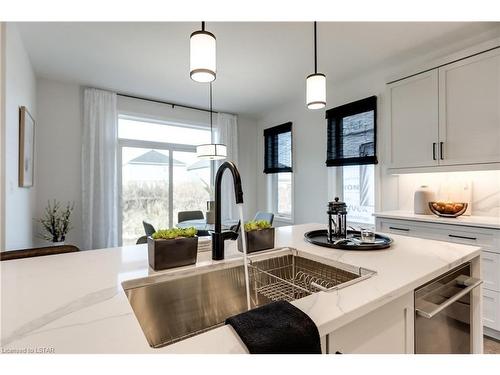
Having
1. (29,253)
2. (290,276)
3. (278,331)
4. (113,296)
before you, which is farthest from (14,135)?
(278,331)

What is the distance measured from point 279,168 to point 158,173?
2074 mm

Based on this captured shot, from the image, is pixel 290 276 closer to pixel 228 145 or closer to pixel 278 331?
pixel 278 331

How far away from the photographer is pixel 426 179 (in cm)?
268

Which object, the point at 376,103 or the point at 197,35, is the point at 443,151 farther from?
the point at 197,35

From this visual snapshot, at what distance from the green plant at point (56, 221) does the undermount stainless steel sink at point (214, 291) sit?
2999 millimetres

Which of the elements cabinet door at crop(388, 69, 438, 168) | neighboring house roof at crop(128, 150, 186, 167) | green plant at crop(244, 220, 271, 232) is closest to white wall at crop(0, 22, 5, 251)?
neighboring house roof at crop(128, 150, 186, 167)

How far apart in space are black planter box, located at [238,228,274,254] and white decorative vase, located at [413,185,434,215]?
81.6 inches

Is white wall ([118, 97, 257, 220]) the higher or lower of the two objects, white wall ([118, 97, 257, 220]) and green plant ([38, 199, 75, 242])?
the higher

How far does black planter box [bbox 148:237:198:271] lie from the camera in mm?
935

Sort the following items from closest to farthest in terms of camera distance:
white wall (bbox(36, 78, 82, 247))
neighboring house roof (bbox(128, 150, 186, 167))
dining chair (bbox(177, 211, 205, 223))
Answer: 1. white wall (bbox(36, 78, 82, 247))
2. dining chair (bbox(177, 211, 205, 223))
3. neighboring house roof (bbox(128, 150, 186, 167))

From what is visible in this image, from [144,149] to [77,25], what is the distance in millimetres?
2049

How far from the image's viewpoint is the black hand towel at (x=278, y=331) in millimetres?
494

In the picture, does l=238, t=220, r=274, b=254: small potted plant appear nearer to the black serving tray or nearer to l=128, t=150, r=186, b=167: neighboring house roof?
the black serving tray

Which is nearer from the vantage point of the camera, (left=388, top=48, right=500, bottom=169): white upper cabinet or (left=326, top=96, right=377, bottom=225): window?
(left=388, top=48, right=500, bottom=169): white upper cabinet
